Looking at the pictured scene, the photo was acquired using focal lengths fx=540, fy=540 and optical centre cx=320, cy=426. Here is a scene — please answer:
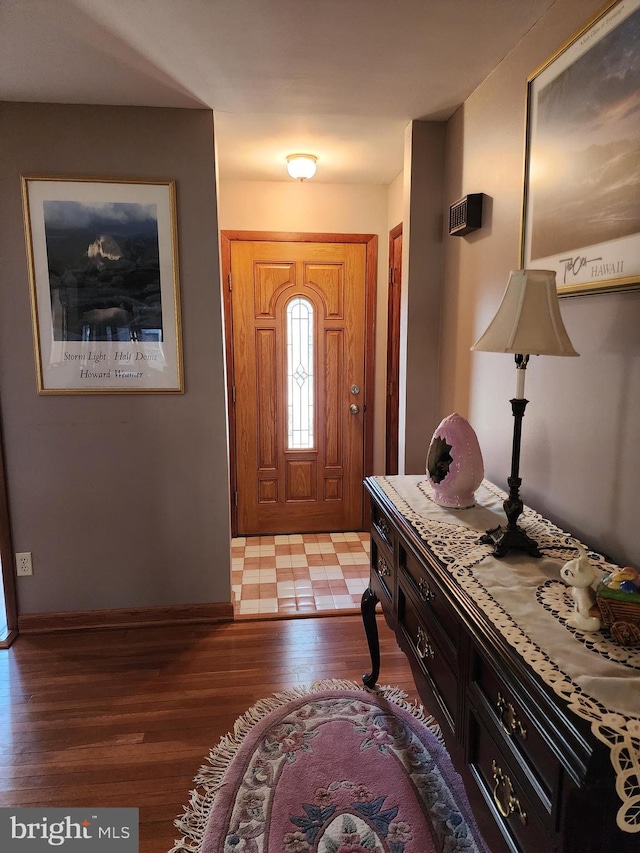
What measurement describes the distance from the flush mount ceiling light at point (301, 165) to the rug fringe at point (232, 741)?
8.52ft

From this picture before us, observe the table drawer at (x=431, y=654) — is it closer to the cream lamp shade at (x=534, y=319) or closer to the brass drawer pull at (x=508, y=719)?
the brass drawer pull at (x=508, y=719)

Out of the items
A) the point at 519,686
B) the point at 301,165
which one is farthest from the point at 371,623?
the point at 301,165

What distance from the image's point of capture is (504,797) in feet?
3.24

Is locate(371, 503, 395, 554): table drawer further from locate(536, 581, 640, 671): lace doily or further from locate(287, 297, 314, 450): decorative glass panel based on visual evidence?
locate(287, 297, 314, 450): decorative glass panel

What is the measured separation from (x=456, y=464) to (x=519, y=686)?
0.81 meters

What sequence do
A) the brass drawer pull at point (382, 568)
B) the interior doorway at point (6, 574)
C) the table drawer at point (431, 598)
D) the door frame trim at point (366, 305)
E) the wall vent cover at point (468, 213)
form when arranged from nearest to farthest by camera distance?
the table drawer at point (431, 598), the brass drawer pull at point (382, 568), the wall vent cover at point (468, 213), the interior doorway at point (6, 574), the door frame trim at point (366, 305)

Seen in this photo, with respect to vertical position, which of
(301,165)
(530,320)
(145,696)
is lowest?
(145,696)

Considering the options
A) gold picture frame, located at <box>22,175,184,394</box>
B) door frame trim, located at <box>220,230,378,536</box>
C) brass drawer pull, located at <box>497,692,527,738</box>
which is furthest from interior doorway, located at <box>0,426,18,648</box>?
brass drawer pull, located at <box>497,692,527,738</box>

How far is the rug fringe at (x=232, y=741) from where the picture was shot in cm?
156

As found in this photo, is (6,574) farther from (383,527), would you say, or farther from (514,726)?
(514,726)

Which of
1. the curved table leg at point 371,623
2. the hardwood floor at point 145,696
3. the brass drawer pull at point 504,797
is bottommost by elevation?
the hardwood floor at point 145,696

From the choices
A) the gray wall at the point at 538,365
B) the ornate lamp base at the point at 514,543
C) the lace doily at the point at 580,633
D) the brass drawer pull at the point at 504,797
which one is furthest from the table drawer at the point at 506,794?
the gray wall at the point at 538,365

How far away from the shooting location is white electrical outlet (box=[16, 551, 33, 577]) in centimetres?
258

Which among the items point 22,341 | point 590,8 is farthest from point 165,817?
point 590,8
